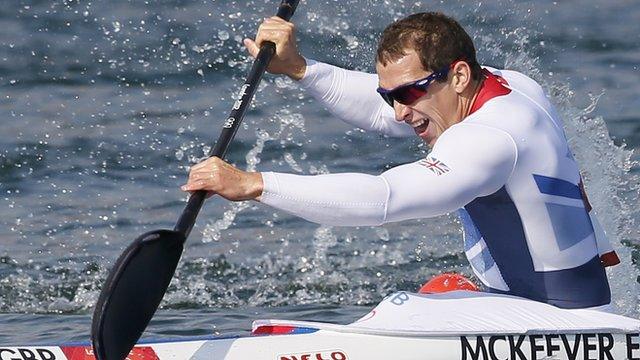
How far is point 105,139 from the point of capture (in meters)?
10.5

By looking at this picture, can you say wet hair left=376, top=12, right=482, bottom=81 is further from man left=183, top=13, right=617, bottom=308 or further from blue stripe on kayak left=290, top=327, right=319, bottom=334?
blue stripe on kayak left=290, top=327, right=319, bottom=334

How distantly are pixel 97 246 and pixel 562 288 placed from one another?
4135 millimetres

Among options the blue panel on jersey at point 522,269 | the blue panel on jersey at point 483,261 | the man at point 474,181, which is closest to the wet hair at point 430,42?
the man at point 474,181

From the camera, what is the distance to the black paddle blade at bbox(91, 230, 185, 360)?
15.7 ft

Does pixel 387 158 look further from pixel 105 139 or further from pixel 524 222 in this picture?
pixel 524 222

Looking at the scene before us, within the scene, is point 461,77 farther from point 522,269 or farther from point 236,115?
point 236,115

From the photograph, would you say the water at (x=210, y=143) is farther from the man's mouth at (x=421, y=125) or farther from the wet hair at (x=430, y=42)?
the wet hair at (x=430, y=42)

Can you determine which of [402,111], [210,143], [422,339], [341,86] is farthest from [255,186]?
[210,143]

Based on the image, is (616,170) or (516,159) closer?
(516,159)

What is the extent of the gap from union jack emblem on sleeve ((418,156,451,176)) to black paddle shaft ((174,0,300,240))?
2.41ft

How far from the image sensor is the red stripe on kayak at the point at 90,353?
16.1 feet

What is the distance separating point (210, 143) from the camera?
410 inches

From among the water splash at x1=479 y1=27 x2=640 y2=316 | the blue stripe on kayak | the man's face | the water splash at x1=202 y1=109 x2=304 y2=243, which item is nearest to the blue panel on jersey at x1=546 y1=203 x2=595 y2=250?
the man's face

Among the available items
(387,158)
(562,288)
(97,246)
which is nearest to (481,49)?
(387,158)
